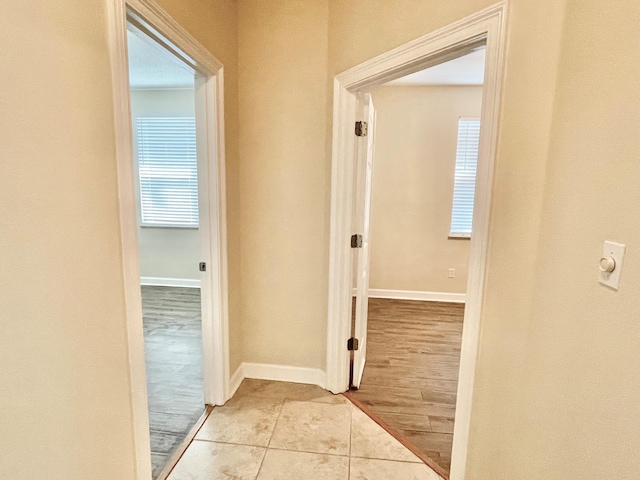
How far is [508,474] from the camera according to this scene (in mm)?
1257

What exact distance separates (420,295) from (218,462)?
3.31 metres

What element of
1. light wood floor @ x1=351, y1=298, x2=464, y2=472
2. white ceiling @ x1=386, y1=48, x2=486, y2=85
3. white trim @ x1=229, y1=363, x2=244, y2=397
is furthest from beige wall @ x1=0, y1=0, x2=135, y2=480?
white ceiling @ x1=386, y1=48, x2=486, y2=85

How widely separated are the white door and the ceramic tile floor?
0.35 metres

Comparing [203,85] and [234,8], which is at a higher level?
[234,8]

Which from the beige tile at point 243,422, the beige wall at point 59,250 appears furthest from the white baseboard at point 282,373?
the beige wall at point 59,250

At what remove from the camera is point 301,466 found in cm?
173

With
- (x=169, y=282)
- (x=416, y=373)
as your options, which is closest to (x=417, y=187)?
(x=416, y=373)

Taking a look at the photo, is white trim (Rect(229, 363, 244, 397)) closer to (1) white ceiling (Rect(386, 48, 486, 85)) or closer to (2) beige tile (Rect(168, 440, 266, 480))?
(2) beige tile (Rect(168, 440, 266, 480))

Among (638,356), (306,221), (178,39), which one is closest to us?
(638,356)

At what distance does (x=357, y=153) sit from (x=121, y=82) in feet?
4.42

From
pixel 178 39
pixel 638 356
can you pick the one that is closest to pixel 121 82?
pixel 178 39

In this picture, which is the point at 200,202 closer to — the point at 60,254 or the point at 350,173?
the point at 350,173

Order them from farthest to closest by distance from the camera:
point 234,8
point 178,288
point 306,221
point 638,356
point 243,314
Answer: point 178,288, point 243,314, point 306,221, point 234,8, point 638,356

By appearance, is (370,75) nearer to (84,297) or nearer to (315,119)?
(315,119)
